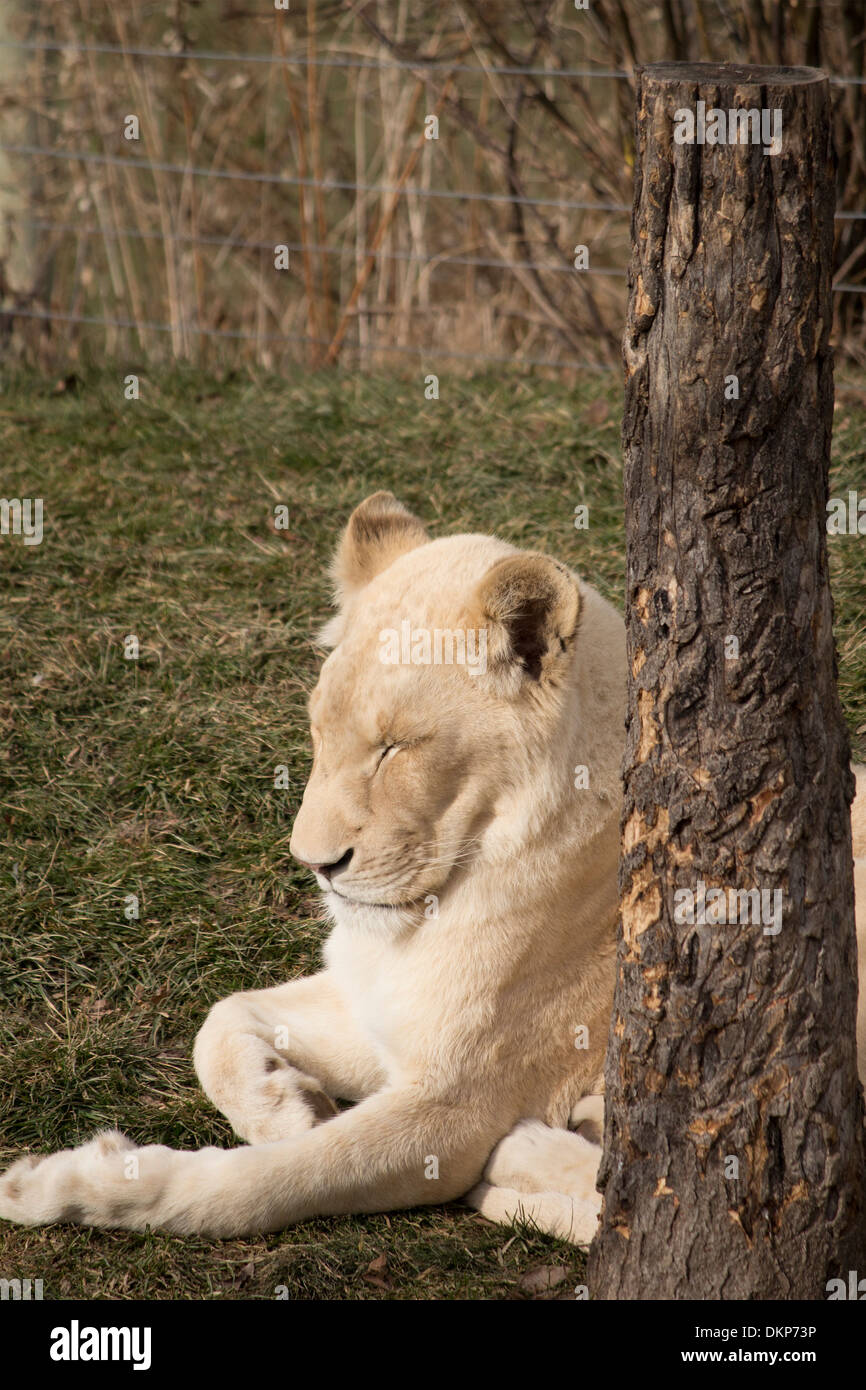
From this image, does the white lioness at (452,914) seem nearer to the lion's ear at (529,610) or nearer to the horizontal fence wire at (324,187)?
the lion's ear at (529,610)

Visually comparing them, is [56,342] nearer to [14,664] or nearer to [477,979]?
[14,664]

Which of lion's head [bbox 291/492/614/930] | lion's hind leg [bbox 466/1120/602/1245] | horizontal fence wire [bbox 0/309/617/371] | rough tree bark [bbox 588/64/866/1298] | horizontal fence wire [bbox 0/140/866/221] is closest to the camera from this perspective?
A: rough tree bark [bbox 588/64/866/1298]

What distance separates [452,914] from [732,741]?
938mm

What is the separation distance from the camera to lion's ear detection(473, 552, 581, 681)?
292cm

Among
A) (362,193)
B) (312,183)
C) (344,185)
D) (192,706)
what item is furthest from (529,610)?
(362,193)

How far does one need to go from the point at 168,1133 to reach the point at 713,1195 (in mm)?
1493

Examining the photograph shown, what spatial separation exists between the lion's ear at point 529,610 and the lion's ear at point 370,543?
55 centimetres

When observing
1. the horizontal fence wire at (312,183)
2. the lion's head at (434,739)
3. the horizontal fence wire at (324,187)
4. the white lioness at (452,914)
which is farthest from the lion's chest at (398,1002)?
the horizontal fence wire at (312,183)

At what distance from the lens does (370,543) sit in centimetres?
354

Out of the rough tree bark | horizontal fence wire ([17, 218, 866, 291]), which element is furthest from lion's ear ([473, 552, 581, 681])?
horizontal fence wire ([17, 218, 866, 291])

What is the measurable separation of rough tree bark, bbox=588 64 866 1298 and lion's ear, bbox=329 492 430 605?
3.37 ft

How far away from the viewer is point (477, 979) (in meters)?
3.25

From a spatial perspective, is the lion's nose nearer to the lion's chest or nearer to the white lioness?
the white lioness

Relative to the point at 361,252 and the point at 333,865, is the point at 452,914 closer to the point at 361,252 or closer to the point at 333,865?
the point at 333,865
